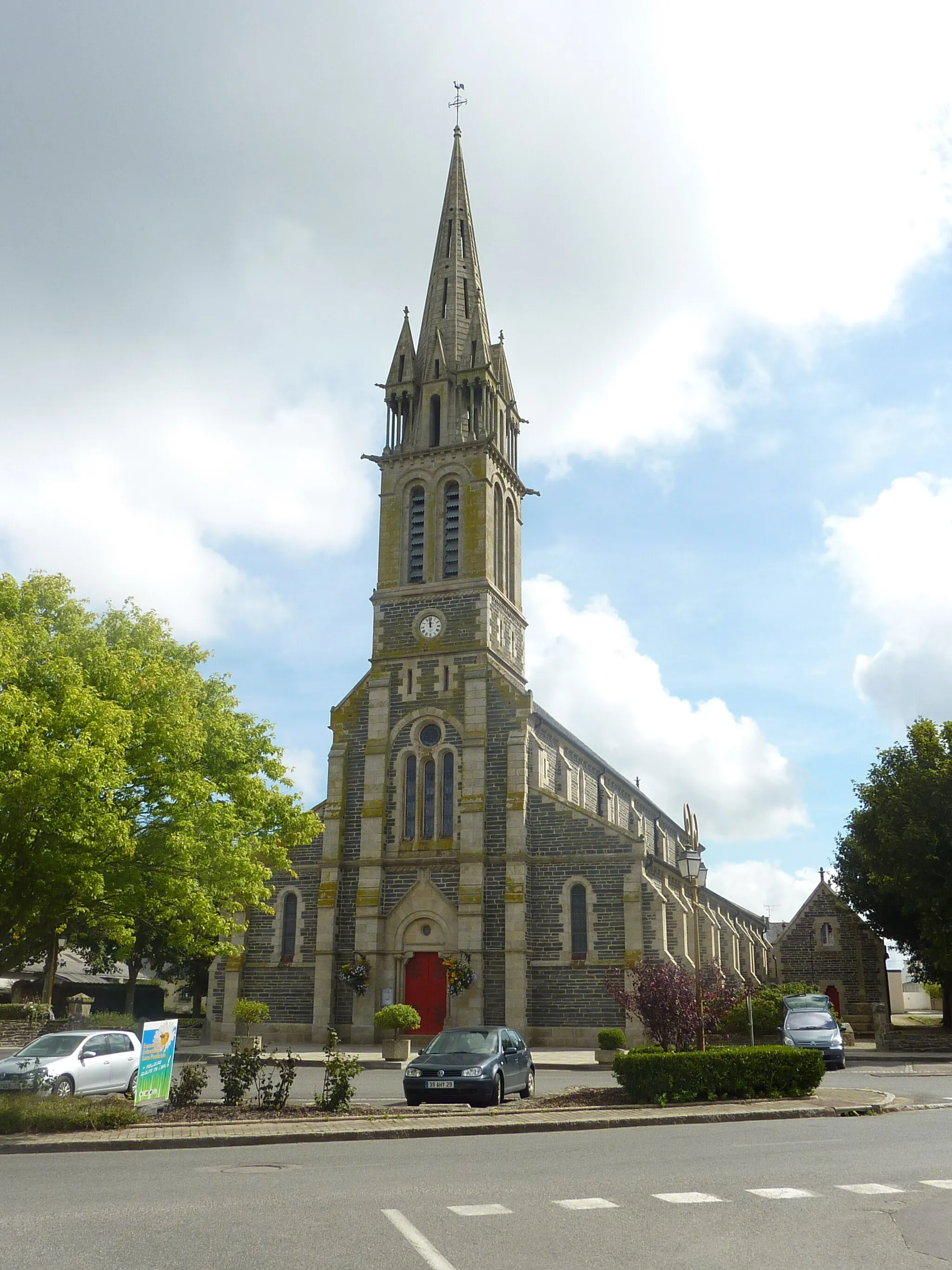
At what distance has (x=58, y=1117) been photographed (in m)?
14.3

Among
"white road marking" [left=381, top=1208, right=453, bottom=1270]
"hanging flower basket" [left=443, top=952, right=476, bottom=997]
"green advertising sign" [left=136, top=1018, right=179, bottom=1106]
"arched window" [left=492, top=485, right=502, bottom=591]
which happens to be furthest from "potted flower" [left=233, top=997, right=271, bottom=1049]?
"white road marking" [left=381, top=1208, right=453, bottom=1270]

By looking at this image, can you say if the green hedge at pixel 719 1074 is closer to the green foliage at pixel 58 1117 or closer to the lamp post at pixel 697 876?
the lamp post at pixel 697 876

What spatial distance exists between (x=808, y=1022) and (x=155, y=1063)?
18416mm

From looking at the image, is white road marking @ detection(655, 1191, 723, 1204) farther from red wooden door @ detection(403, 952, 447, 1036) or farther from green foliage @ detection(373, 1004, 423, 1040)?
red wooden door @ detection(403, 952, 447, 1036)

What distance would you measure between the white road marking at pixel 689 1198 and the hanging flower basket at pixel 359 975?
84.8ft

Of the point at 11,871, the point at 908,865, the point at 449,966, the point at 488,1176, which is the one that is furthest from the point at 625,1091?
the point at 908,865

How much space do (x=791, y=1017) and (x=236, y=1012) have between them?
16513 mm

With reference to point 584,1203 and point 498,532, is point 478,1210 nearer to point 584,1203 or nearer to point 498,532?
point 584,1203

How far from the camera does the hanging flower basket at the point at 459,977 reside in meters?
33.4

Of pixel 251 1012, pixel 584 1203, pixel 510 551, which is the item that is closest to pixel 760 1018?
pixel 251 1012

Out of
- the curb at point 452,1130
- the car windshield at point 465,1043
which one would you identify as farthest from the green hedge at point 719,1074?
the car windshield at point 465,1043

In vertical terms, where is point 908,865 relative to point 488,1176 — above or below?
above

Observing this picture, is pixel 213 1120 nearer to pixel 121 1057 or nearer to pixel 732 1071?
pixel 121 1057

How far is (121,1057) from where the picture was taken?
18.8 meters
